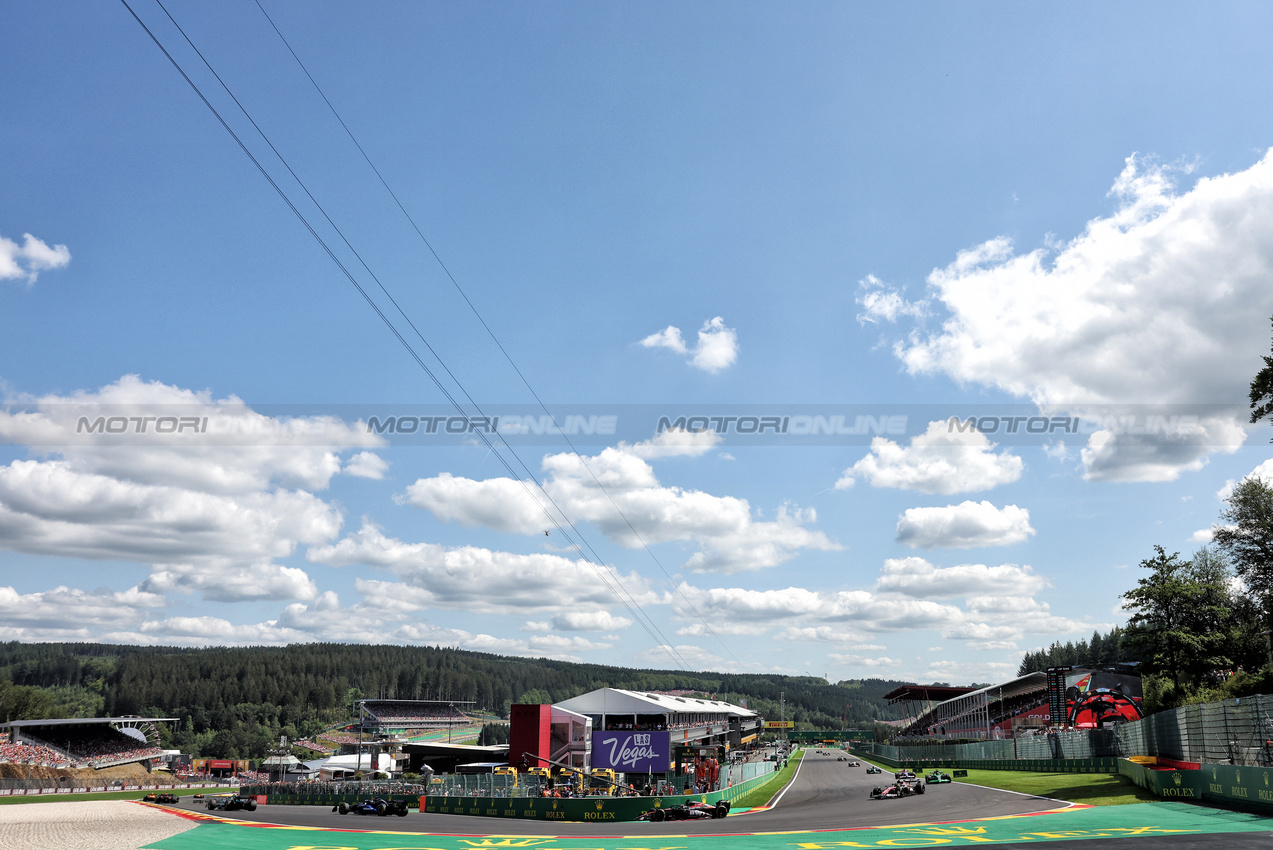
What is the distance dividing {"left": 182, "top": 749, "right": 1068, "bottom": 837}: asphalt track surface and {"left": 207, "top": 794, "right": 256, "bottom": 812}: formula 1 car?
0.68 meters

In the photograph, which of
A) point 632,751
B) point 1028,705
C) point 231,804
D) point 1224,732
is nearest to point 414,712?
point 1028,705

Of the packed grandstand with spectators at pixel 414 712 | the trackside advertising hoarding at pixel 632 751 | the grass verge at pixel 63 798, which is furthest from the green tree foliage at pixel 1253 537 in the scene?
the packed grandstand with spectators at pixel 414 712

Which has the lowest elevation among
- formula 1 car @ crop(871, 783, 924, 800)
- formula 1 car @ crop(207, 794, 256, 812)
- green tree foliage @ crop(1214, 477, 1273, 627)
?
formula 1 car @ crop(207, 794, 256, 812)

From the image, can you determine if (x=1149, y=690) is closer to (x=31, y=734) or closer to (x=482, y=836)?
(x=482, y=836)

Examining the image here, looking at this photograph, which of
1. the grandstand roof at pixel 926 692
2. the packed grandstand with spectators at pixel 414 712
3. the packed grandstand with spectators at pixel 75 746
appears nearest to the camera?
the packed grandstand with spectators at pixel 75 746

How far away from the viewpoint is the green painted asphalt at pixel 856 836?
90.0 feet

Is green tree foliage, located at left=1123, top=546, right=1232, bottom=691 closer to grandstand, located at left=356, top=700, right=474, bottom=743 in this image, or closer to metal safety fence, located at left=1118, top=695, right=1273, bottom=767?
metal safety fence, located at left=1118, top=695, right=1273, bottom=767

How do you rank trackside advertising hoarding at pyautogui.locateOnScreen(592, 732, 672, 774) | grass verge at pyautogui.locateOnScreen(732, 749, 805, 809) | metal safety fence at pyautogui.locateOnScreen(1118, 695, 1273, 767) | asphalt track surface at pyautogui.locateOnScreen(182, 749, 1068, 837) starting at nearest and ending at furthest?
metal safety fence at pyautogui.locateOnScreen(1118, 695, 1273, 767) → asphalt track surface at pyautogui.locateOnScreen(182, 749, 1068, 837) → grass verge at pyautogui.locateOnScreen(732, 749, 805, 809) → trackside advertising hoarding at pyautogui.locateOnScreen(592, 732, 672, 774)

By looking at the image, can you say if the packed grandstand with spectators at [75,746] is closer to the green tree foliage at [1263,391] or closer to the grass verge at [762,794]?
the grass verge at [762,794]

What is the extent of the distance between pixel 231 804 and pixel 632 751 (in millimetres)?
29820

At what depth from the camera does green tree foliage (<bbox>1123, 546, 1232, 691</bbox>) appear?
68812 millimetres

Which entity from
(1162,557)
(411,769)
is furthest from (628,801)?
(411,769)

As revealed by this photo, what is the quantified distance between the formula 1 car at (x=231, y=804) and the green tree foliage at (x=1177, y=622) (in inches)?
2946

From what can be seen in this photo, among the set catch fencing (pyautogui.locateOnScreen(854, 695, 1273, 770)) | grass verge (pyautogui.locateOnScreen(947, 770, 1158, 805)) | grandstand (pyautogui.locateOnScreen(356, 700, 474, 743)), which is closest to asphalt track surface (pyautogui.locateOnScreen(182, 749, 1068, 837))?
grass verge (pyautogui.locateOnScreen(947, 770, 1158, 805))
